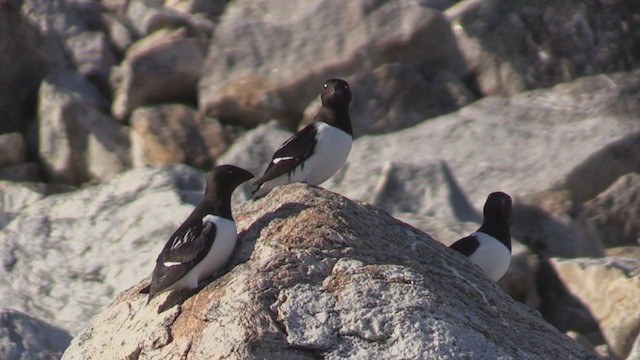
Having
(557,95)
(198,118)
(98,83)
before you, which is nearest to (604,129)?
(557,95)

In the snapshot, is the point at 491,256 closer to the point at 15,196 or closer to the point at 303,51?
the point at 15,196

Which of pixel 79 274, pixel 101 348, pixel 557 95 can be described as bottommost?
pixel 557 95

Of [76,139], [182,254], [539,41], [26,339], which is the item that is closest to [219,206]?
[182,254]

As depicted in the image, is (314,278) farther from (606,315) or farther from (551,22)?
(551,22)

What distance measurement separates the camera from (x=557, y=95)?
18.5 meters

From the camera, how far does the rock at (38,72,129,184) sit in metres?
17.9

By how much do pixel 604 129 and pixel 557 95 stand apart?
41.1 inches

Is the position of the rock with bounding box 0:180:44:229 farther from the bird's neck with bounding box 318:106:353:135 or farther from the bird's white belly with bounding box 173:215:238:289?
the bird's white belly with bounding box 173:215:238:289

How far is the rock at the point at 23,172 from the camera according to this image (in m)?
17.8

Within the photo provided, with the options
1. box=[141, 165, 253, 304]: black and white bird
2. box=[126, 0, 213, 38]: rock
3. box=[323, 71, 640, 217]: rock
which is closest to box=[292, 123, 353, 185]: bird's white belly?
box=[141, 165, 253, 304]: black and white bird

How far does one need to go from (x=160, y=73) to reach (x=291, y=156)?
26.0ft

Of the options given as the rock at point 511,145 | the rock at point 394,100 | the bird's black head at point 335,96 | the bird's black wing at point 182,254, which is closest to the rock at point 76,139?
the rock at point 394,100

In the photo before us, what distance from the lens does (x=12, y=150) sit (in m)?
18.0

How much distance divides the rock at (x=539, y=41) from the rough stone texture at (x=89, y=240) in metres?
4.19
